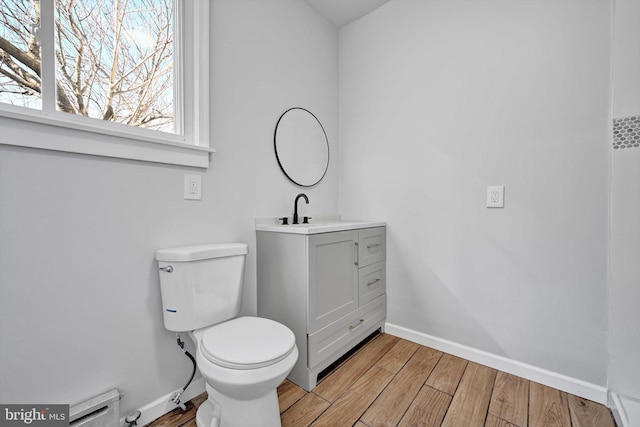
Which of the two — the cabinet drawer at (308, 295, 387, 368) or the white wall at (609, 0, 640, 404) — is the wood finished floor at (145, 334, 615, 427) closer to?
the cabinet drawer at (308, 295, 387, 368)

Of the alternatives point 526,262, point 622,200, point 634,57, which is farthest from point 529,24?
point 526,262

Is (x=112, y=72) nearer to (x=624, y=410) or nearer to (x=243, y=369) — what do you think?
(x=243, y=369)

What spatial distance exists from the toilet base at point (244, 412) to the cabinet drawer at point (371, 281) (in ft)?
2.85

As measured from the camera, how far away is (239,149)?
1.63 m

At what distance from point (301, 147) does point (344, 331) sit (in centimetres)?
131

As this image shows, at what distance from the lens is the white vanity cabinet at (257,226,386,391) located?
1441 mm

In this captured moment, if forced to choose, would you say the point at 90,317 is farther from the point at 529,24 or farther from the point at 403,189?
the point at 529,24

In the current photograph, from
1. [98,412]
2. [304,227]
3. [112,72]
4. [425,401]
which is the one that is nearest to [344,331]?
[425,401]

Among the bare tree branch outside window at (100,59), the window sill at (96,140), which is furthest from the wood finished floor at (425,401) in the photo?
the bare tree branch outside window at (100,59)

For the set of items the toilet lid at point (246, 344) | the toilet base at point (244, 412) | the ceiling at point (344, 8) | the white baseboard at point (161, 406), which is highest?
the ceiling at point (344, 8)

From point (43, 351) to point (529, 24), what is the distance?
2.70 m

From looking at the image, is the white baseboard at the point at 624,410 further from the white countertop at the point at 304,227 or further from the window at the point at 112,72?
the window at the point at 112,72

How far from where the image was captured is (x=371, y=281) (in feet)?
6.32

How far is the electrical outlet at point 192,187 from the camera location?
1.38 m
